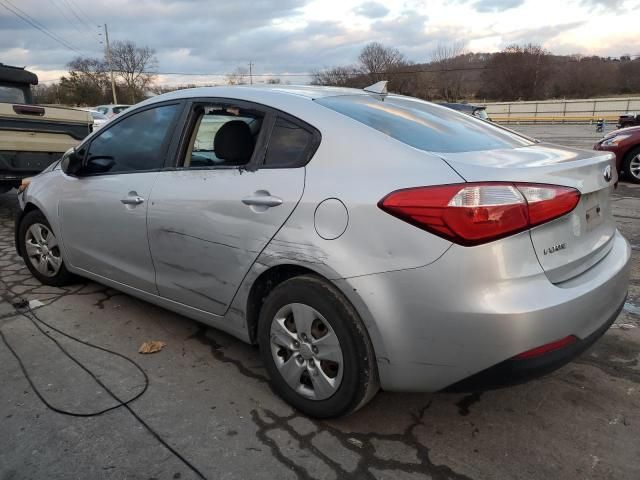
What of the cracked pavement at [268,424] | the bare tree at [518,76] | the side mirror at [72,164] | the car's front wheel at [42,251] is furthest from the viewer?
the bare tree at [518,76]

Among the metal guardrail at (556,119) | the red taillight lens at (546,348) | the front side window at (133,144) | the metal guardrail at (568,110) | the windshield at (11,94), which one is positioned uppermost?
the windshield at (11,94)

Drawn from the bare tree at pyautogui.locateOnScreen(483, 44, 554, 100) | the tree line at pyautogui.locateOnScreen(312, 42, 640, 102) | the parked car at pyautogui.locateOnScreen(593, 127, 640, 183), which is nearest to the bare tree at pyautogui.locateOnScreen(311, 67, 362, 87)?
the tree line at pyautogui.locateOnScreen(312, 42, 640, 102)

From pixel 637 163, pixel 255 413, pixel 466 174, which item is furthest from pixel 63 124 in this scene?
pixel 637 163

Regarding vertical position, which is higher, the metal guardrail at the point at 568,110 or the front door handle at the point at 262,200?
the front door handle at the point at 262,200

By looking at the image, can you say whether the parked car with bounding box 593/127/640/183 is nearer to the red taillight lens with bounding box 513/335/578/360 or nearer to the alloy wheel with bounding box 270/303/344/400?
the red taillight lens with bounding box 513/335/578/360

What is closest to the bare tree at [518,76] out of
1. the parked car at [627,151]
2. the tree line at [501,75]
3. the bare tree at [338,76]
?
the tree line at [501,75]

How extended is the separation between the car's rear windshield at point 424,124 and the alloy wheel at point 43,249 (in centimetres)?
279

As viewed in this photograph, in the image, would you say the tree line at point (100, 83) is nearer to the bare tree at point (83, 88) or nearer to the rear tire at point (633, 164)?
the bare tree at point (83, 88)

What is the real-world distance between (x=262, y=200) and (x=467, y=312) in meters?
1.13

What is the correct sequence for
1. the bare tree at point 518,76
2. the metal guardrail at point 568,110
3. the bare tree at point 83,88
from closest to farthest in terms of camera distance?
1. the metal guardrail at point 568,110
2. the bare tree at point 83,88
3. the bare tree at point 518,76

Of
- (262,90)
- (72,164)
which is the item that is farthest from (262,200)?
(72,164)

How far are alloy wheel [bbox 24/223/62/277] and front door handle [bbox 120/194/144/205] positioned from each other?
47.2 inches

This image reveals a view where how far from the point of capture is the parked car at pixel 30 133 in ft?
23.0

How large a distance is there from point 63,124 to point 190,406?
20.8 ft
